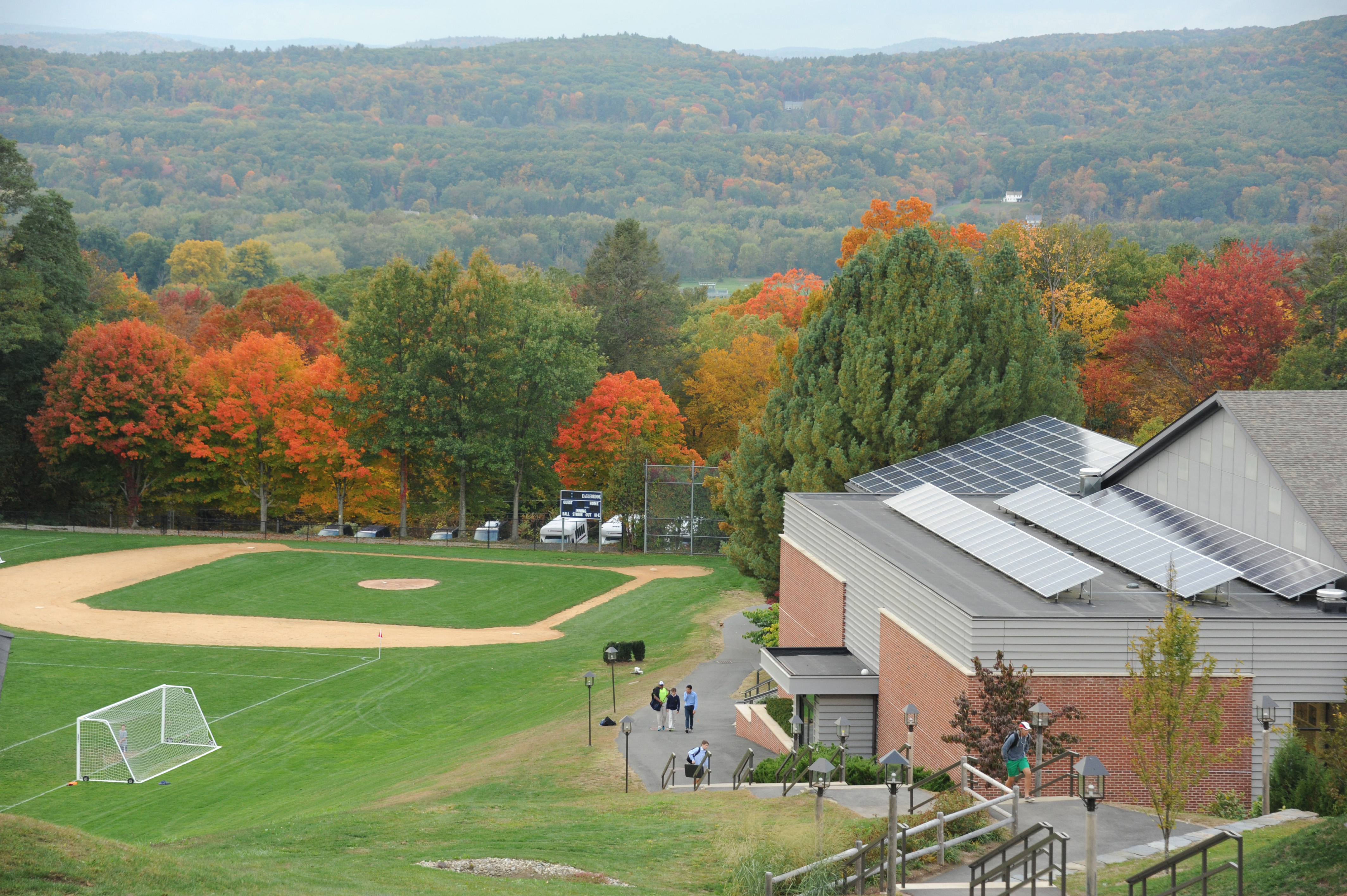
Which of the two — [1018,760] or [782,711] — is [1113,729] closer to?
[1018,760]

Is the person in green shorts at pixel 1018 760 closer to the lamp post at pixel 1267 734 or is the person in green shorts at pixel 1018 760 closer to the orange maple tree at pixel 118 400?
the lamp post at pixel 1267 734

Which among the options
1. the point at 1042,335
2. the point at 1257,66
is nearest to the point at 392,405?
the point at 1042,335

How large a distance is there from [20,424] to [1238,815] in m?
63.5

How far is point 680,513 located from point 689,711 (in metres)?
30.3

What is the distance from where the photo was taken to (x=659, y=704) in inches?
1099

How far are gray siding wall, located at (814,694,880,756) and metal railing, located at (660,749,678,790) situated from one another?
121 inches

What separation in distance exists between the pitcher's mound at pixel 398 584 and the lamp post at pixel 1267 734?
3509cm

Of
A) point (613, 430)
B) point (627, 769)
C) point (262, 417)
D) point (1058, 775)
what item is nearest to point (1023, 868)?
point (1058, 775)

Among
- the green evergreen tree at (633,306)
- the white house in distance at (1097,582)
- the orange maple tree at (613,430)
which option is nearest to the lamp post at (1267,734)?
the white house in distance at (1097,582)

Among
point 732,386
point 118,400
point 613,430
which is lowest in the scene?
point 613,430

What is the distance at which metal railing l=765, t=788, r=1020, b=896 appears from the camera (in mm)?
12773

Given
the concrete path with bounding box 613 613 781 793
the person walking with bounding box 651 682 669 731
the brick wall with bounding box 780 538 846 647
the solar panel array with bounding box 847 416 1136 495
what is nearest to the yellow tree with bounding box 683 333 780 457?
the solar panel array with bounding box 847 416 1136 495

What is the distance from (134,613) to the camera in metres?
42.8

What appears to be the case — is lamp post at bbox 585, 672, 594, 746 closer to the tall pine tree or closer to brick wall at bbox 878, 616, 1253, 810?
brick wall at bbox 878, 616, 1253, 810
